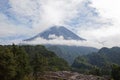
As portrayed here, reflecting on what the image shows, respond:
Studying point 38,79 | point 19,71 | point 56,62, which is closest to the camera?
point 19,71

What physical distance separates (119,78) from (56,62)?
89081mm

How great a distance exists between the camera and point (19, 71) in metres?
77.8

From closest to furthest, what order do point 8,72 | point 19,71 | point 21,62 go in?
point 8,72 → point 19,71 → point 21,62

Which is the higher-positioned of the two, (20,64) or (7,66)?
(20,64)

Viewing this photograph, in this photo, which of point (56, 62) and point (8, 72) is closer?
point (8, 72)

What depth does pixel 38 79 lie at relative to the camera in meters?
104

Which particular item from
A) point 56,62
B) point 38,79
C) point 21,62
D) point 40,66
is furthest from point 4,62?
point 56,62

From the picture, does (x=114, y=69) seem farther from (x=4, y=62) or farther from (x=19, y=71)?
(x=4, y=62)

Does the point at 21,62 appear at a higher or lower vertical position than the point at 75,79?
higher

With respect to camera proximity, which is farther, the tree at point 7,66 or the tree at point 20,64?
the tree at point 20,64

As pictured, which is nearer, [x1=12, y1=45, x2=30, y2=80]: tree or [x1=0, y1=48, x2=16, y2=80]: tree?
[x1=0, y1=48, x2=16, y2=80]: tree

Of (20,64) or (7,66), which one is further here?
(20,64)

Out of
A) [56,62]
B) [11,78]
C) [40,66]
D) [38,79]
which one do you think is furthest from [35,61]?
[56,62]

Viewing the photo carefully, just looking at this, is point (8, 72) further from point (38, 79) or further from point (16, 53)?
point (38, 79)
